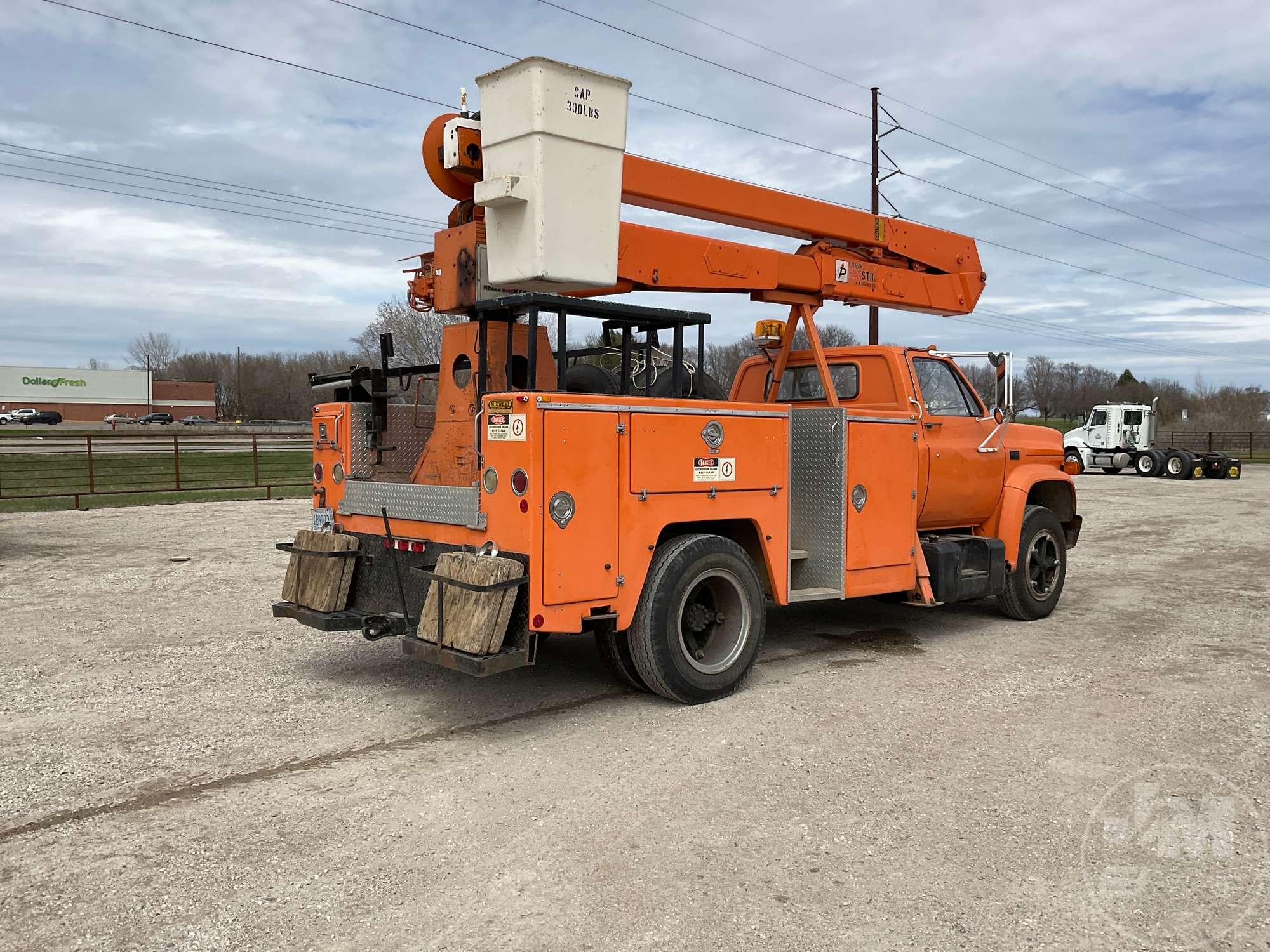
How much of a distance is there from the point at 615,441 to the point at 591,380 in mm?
1017

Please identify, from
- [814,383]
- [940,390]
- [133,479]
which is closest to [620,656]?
[814,383]

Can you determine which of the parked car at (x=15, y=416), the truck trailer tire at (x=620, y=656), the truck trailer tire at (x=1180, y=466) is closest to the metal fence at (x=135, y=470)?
the truck trailer tire at (x=620, y=656)

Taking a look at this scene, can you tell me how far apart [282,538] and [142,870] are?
10696mm

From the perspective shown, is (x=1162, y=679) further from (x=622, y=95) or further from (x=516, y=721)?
(x=622, y=95)

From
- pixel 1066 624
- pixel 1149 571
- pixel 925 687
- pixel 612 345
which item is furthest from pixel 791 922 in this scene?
pixel 1149 571

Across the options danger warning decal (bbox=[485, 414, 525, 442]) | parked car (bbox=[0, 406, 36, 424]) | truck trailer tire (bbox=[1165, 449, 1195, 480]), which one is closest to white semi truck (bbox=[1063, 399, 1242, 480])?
truck trailer tire (bbox=[1165, 449, 1195, 480])

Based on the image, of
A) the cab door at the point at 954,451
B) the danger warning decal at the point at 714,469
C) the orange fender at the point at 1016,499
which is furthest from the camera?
the orange fender at the point at 1016,499

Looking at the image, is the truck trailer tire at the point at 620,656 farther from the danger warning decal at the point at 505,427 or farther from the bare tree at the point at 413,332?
the bare tree at the point at 413,332

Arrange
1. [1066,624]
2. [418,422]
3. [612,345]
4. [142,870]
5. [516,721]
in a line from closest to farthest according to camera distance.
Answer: [142,870], [516,721], [612,345], [418,422], [1066,624]

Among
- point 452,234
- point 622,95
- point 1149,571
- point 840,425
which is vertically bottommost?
point 1149,571

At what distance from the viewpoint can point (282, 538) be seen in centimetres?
1382

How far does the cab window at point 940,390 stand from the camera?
25.6ft

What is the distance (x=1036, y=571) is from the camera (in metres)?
8.61

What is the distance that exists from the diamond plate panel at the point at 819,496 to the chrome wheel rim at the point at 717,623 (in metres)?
1.02
